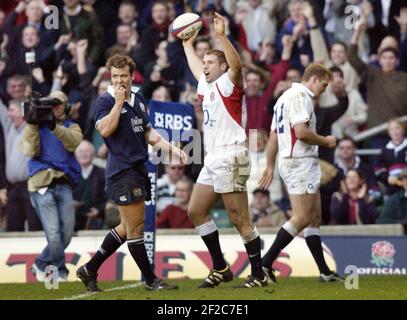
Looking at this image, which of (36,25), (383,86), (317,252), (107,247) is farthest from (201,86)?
(36,25)

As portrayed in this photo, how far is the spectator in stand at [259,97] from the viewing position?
19766 millimetres

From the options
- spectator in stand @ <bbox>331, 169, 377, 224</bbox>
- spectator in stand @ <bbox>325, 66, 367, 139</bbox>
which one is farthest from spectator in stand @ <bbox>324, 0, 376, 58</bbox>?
spectator in stand @ <bbox>331, 169, 377, 224</bbox>

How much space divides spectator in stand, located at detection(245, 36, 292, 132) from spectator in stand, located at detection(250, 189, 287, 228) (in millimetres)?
1252

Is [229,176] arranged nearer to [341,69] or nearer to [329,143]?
[329,143]

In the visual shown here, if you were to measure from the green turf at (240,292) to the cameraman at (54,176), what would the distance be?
87 centimetres

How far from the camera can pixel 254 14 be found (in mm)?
20828

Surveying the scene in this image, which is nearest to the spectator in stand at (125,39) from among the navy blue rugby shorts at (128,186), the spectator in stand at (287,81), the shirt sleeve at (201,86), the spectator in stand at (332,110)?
the spectator in stand at (287,81)

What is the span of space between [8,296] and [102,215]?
6541 mm

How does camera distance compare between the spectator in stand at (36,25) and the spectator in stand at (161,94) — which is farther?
the spectator in stand at (36,25)

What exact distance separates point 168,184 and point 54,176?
3.76 metres

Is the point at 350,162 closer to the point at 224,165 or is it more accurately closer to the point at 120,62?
the point at 224,165

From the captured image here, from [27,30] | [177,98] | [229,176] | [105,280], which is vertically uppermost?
[27,30]

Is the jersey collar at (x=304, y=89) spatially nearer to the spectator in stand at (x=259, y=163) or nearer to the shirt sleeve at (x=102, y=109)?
the shirt sleeve at (x=102, y=109)
